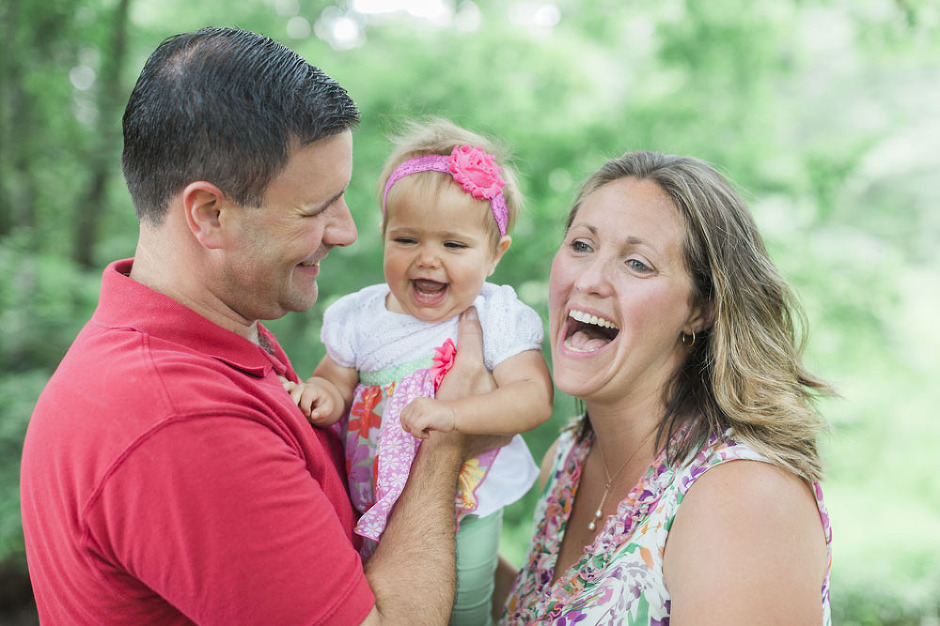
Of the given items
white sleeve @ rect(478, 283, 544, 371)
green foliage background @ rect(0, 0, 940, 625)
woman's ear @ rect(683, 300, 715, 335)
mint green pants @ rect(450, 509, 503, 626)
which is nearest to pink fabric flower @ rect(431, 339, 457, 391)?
white sleeve @ rect(478, 283, 544, 371)

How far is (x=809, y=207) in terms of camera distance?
5.23 m

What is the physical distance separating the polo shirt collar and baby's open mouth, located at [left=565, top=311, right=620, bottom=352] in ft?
2.89

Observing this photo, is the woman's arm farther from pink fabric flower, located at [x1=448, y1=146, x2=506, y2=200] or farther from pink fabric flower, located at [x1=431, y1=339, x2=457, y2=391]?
pink fabric flower, located at [x1=448, y1=146, x2=506, y2=200]

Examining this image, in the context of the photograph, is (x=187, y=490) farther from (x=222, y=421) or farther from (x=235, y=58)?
(x=235, y=58)

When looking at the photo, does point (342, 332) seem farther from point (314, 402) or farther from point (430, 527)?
point (430, 527)

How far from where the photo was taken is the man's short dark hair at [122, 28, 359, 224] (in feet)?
4.97

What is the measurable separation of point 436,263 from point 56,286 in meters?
4.18

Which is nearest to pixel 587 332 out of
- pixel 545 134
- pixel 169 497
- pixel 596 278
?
pixel 596 278

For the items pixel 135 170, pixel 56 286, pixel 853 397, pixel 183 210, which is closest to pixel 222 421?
pixel 183 210

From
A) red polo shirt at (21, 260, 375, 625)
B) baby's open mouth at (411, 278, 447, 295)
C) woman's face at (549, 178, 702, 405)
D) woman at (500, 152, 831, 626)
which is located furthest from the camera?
baby's open mouth at (411, 278, 447, 295)

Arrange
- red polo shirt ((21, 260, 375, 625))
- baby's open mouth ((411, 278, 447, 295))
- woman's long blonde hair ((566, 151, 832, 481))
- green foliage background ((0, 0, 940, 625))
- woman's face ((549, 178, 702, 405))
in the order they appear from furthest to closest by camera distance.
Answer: green foliage background ((0, 0, 940, 625)), baby's open mouth ((411, 278, 447, 295)), woman's face ((549, 178, 702, 405)), woman's long blonde hair ((566, 151, 832, 481)), red polo shirt ((21, 260, 375, 625))

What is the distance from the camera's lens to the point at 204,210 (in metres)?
1.56

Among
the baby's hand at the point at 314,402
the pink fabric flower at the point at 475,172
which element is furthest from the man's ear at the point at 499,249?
the baby's hand at the point at 314,402

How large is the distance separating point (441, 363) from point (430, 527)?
19.3 inches
